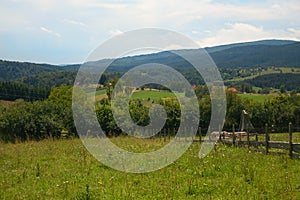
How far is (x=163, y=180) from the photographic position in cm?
1081

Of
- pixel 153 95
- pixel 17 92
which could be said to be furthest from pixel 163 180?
pixel 17 92

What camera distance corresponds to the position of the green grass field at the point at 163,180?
30.2 ft

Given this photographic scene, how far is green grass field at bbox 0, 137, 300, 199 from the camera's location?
9.20 m

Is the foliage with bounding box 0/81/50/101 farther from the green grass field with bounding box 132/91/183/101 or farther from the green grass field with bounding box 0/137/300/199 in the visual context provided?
the green grass field with bounding box 0/137/300/199

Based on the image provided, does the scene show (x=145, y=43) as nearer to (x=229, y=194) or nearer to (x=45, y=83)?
(x=229, y=194)

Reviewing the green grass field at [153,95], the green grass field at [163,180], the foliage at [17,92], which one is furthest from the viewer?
the foliage at [17,92]

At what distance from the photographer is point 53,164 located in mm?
14477

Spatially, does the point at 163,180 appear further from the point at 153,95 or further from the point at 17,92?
the point at 17,92

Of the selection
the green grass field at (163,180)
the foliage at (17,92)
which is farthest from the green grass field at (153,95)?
the green grass field at (163,180)

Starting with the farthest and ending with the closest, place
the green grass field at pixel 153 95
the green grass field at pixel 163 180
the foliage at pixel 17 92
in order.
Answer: the foliage at pixel 17 92, the green grass field at pixel 153 95, the green grass field at pixel 163 180

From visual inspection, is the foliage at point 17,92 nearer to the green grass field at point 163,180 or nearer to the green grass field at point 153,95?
the green grass field at point 153,95

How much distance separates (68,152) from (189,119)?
40619 mm

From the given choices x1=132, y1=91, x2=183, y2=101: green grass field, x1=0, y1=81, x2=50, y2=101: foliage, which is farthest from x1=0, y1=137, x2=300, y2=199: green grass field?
x1=0, y1=81, x2=50, y2=101: foliage

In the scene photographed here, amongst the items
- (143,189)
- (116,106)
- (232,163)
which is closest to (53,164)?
(143,189)
